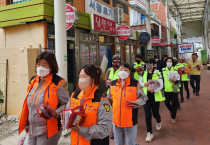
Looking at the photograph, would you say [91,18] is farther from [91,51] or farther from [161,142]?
[161,142]

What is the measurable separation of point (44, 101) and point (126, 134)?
5.14 feet

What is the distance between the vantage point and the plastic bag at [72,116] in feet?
5.56

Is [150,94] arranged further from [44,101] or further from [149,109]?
[44,101]

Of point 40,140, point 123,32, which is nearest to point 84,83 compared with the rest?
point 40,140

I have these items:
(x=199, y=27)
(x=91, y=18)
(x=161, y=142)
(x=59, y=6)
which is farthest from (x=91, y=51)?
(x=199, y=27)

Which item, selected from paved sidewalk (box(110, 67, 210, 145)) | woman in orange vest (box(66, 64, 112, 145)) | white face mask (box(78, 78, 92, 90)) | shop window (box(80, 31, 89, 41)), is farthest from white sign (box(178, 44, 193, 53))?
white face mask (box(78, 78, 92, 90))

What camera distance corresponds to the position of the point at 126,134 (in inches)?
125

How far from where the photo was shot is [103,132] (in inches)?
74.2

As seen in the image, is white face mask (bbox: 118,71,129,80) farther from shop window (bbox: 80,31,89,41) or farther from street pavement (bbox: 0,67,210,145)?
shop window (bbox: 80,31,89,41)

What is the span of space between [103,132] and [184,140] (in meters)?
2.99

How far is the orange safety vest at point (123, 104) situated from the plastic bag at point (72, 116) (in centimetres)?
143

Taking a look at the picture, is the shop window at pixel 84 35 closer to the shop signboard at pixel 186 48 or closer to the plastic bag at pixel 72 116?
the plastic bag at pixel 72 116

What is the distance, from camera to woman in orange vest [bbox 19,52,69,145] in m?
2.30

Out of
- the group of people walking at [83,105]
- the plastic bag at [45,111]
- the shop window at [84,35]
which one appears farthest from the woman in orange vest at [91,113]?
the shop window at [84,35]
